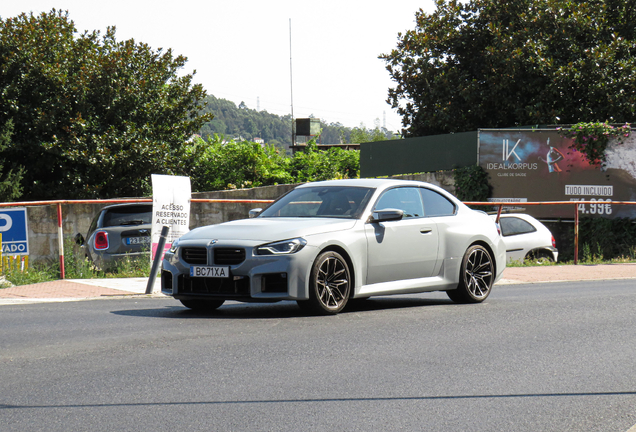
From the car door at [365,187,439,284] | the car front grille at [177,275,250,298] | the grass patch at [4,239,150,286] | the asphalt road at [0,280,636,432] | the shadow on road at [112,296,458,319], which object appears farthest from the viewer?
the grass patch at [4,239,150,286]

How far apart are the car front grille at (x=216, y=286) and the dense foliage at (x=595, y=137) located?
15926 mm

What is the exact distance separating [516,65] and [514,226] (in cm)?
1390

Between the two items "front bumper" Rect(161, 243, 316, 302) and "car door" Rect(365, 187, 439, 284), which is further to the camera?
"car door" Rect(365, 187, 439, 284)

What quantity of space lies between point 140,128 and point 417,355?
A: 24.0 meters

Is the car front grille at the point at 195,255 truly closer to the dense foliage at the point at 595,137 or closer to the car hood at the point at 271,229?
the car hood at the point at 271,229

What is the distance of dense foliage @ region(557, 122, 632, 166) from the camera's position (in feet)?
71.6

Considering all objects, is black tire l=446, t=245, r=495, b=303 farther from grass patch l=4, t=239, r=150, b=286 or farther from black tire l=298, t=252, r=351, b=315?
grass patch l=4, t=239, r=150, b=286

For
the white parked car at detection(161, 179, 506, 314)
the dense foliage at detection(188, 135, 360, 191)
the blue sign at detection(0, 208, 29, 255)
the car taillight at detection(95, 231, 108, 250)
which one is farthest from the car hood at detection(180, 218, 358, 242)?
the dense foliage at detection(188, 135, 360, 191)

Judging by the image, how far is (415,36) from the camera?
Result: 34.1 metres

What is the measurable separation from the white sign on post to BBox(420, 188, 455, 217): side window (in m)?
4.73

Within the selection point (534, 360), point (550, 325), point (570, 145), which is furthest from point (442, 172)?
point (534, 360)

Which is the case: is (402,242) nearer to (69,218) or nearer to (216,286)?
(216,286)

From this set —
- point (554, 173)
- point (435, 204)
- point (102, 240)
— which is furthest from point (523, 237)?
point (102, 240)

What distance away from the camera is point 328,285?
8625 mm
